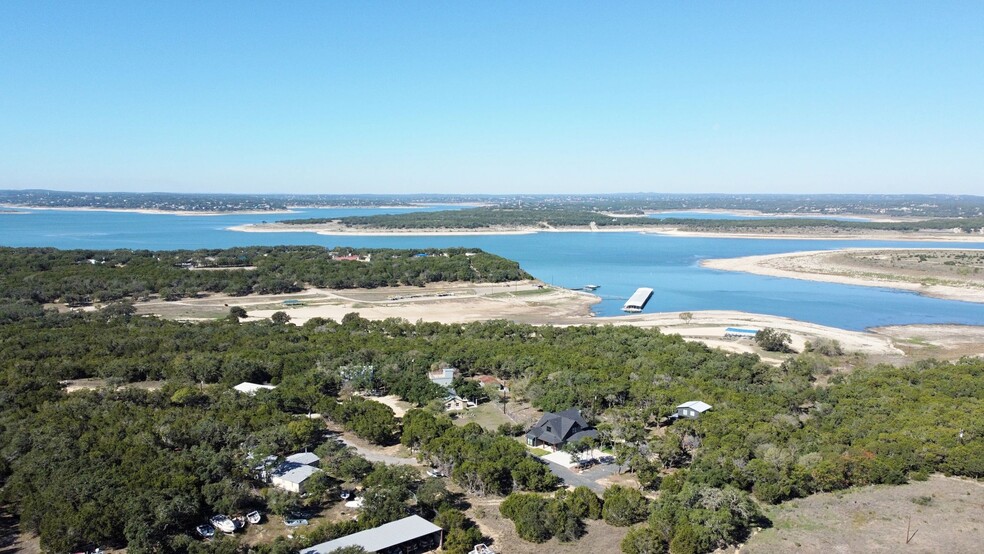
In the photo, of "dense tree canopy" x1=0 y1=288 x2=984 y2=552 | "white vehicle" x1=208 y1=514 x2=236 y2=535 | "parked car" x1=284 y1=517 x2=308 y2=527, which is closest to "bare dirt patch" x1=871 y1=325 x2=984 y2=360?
"dense tree canopy" x1=0 y1=288 x2=984 y2=552

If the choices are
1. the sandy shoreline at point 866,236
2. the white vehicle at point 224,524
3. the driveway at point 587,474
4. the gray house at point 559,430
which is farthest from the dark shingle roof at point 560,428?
the sandy shoreline at point 866,236

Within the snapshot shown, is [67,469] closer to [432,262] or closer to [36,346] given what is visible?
[36,346]

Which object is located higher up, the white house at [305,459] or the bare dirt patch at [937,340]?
the white house at [305,459]

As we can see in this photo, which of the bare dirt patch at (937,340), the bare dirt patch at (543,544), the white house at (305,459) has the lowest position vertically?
the bare dirt patch at (937,340)

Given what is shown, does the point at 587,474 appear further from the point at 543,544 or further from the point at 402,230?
the point at 402,230

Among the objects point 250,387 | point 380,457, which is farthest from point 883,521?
point 250,387

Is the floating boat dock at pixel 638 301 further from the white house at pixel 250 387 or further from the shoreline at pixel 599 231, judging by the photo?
the shoreline at pixel 599 231
